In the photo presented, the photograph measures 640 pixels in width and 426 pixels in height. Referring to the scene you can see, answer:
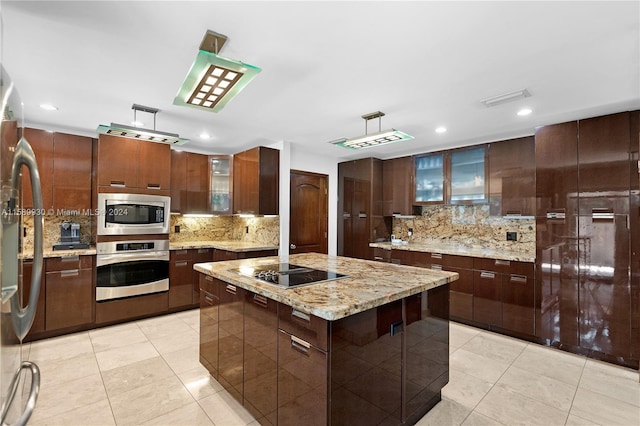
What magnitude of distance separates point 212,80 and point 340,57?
0.88m

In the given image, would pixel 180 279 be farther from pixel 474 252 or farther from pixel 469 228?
pixel 469 228

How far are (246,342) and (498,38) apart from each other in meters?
2.47

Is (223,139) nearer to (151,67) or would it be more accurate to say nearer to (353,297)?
(151,67)

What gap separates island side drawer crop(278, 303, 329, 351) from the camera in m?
1.48

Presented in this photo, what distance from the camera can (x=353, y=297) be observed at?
163cm

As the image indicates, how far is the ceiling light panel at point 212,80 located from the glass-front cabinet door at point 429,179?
3479 mm

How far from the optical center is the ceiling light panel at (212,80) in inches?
60.2

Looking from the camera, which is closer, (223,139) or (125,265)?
(125,265)

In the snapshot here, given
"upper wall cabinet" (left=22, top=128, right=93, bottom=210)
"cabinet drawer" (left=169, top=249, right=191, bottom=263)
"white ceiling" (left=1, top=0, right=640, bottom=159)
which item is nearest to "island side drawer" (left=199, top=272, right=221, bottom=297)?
"white ceiling" (left=1, top=0, right=640, bottom=159)

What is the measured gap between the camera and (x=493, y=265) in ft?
11.7

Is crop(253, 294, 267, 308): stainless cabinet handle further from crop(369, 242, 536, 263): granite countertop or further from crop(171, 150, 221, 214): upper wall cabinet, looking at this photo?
crop(171, 150, 221, 214): upper wall cabinet

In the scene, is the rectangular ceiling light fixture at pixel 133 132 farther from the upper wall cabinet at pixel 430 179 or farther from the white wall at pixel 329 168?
the upper wall cabinet at pixel 430 179

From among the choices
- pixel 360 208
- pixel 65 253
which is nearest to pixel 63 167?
pixel 65 253

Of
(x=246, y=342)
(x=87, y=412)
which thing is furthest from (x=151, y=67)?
(x=87, y=412)
